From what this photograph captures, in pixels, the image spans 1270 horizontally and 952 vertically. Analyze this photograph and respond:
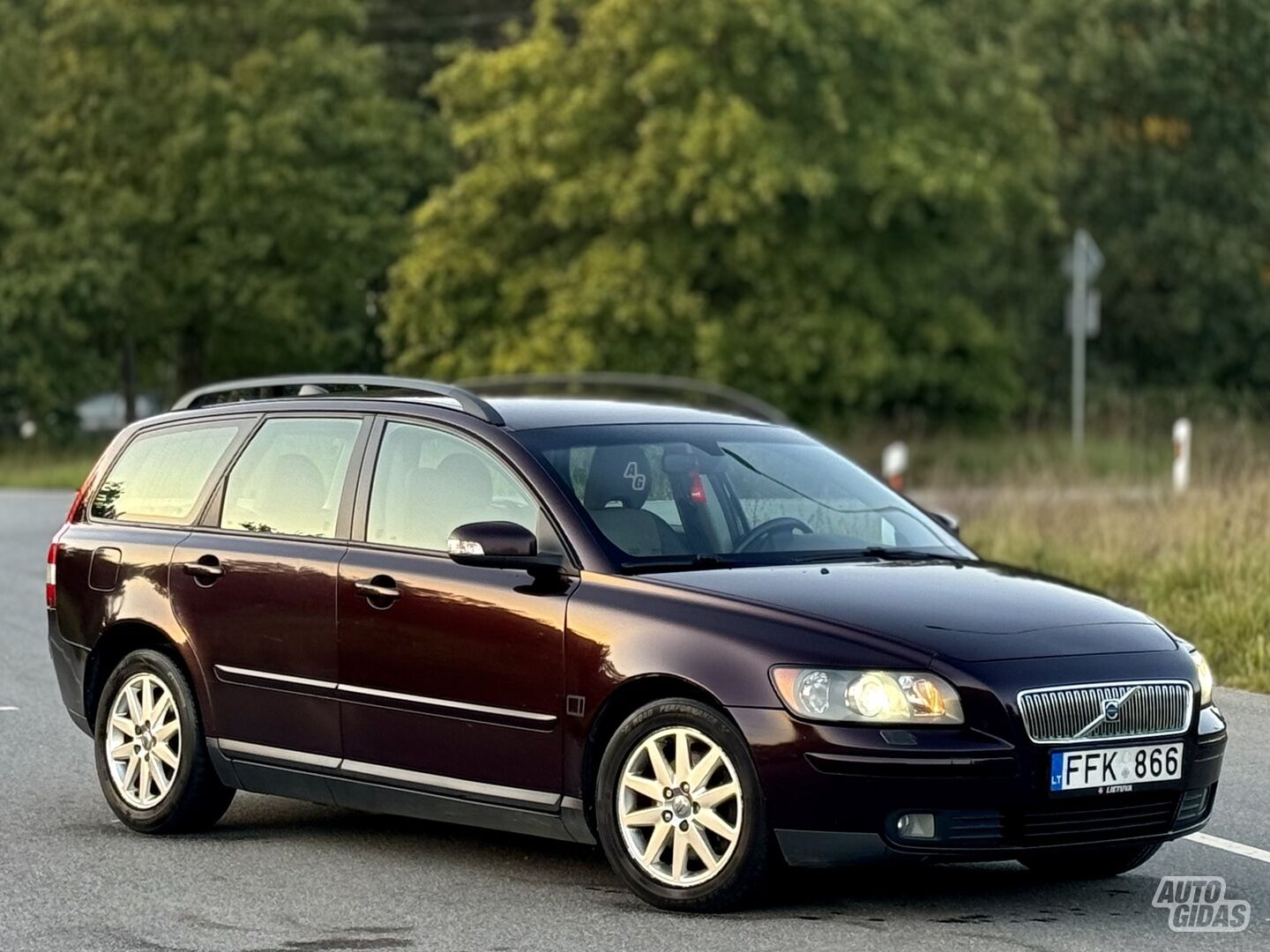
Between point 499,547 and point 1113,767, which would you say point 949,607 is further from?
point 499,547

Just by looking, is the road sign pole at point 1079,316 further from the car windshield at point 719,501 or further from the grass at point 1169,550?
the car windshield at point 719,501

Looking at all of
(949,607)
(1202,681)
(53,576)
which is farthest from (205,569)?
(1202,681)

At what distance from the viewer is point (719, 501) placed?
8133 mm

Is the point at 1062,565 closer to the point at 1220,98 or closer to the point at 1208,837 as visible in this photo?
the point at 1208,837

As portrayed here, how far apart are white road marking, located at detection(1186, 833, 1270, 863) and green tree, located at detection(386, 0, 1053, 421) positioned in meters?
36.6

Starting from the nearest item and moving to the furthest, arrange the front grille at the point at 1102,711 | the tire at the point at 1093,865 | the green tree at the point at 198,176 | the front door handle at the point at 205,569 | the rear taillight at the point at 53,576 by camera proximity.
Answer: the front grille at the point at 1102,711, the tire at the point at 1093,865, the front door handle at the point at 205,569, the rear taillight at the point at 53,576, the green tree at the point at 198,176

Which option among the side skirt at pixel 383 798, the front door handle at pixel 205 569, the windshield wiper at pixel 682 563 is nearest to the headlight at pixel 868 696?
the windshield wiper at pixel 682 563

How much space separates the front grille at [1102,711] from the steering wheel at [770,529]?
4.27 feet

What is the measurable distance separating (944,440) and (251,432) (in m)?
33.7

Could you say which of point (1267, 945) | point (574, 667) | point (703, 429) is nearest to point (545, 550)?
point (574, 667)

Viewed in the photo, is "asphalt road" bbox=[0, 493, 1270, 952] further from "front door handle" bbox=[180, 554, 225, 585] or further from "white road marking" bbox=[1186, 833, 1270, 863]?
"front door handle" bbox=[180, 554, 225, 585]

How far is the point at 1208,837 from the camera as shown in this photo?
28.3ft

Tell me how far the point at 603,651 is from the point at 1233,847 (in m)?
2.44

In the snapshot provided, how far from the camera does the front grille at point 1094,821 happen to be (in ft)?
22.7
